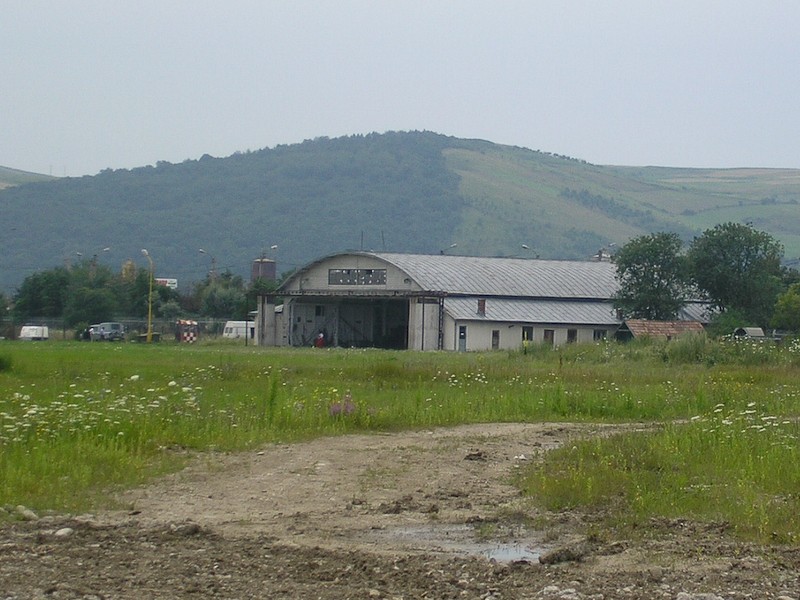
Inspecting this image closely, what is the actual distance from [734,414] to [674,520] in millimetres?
9797

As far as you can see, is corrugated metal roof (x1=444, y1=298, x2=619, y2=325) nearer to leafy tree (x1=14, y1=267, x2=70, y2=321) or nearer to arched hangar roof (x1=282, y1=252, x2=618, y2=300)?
arched hangar roof (x1=282, y1=252, x2=618, y2=300)

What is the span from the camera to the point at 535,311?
7519cm

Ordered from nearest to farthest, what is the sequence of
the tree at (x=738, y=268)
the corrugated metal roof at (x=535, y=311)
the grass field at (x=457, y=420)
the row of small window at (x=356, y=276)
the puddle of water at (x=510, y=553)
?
the puddle of water at (x=510, y=553) < the grass field at (x=457, y=420) < the corrugated metal roof at (x=535, y=311) < the tree at (x=738, y=268) < the row of small window at (x=356, y=276)

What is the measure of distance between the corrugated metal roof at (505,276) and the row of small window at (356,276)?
111 centimetres

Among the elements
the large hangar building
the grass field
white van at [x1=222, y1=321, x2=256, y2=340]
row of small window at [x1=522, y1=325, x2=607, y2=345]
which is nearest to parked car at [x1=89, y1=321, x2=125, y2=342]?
white van at [x1=222, y1=321, x2=256, y2=340]

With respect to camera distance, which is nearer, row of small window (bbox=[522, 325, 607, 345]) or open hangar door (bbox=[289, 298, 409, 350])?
row of small window (bbox=[522, 325, 607, 345])

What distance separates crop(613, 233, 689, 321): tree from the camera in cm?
7450

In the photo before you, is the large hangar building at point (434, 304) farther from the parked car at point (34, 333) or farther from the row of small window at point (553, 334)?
the parked car at point (34, 333)

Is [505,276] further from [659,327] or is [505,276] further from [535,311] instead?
[659,327]

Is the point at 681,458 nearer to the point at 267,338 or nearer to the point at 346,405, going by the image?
the point at 346,405

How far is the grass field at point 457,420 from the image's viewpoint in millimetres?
12922

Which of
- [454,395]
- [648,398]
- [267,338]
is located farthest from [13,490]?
[267,338]

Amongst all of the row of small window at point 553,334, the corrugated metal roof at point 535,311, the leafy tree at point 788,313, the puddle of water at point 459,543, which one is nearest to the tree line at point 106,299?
the corrugated metal roof at point 535,311

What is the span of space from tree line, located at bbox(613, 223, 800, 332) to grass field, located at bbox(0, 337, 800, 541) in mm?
37184
